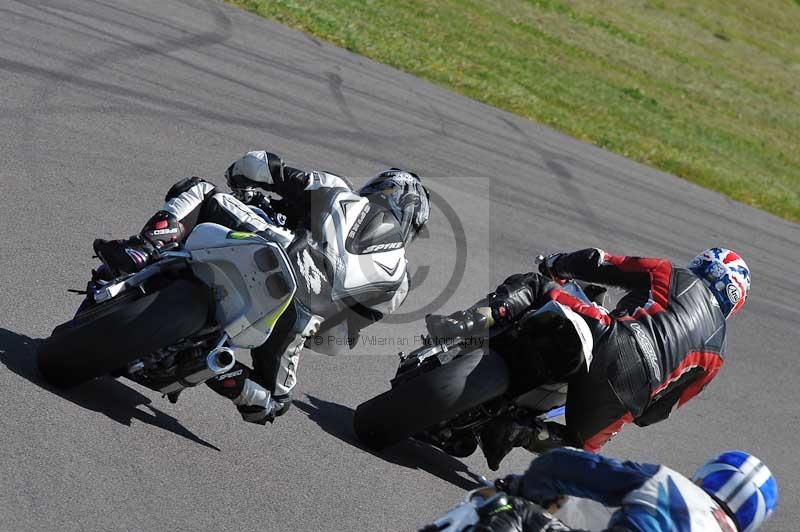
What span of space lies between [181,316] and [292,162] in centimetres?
519

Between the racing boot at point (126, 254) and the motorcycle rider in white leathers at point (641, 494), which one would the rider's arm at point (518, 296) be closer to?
the racing boot at point (126, 254)

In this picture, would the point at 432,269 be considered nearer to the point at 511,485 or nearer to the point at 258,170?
the point at 258,170

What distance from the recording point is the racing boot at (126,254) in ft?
17.2

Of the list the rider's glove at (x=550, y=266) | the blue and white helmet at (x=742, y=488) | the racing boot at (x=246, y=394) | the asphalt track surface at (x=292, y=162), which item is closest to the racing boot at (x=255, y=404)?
the racing boot at (x=246, y=394)

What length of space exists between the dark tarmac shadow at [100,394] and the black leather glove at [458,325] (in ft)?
4.55

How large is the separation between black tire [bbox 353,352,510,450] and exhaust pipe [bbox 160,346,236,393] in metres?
1.00

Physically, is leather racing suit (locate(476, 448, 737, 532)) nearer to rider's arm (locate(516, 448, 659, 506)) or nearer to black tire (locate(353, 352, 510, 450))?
rider's arm (locate(516, 448, 659, 506))

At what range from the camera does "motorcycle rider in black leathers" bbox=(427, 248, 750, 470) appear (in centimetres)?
565

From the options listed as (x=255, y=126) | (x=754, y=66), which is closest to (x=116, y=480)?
(x=255, y=126)

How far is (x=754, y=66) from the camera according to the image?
30094 millimetres

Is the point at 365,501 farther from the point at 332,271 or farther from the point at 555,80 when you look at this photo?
the point at 555,80

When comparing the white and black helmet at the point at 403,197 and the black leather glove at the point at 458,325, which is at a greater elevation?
the white and black helmet at the point at 403,197

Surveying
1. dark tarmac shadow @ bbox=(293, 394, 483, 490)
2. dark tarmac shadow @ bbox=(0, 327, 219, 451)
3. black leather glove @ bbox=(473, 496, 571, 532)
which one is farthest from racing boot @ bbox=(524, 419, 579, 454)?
black leather glove @ bbox=(473, 496, 571, 532)

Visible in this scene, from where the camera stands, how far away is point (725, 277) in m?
6.11
